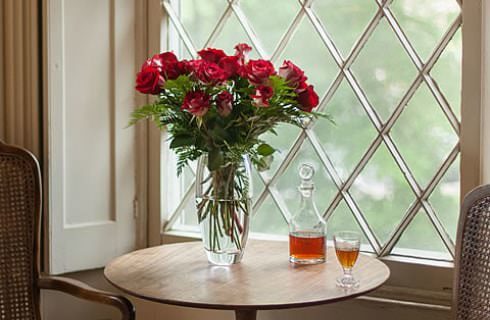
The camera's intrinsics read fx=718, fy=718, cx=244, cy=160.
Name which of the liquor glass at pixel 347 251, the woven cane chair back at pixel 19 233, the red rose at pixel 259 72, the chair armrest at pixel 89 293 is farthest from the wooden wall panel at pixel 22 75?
the liquor glass at pixel 347 251

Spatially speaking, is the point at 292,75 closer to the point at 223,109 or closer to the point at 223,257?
the point at 223,109

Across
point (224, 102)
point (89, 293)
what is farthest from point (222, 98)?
point (89, 293)

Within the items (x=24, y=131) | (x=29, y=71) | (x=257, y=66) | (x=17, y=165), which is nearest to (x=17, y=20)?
(x=29, y=71)

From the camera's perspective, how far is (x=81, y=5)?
2.15m

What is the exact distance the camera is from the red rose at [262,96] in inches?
60.2

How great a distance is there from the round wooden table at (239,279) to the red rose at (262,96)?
38cm

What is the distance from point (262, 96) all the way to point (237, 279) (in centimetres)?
40

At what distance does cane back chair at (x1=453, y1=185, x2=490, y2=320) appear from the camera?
1555mm

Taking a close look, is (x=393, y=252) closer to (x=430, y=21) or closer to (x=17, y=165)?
(x=430, y=21)

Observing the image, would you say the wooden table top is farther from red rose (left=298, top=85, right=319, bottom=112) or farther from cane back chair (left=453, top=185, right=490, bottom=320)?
red rose (left=298, top=85, right=319, bottom=112)

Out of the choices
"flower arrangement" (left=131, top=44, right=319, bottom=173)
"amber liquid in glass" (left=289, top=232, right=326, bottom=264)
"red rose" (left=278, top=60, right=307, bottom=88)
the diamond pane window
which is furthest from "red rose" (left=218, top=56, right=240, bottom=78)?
the diamond pane window

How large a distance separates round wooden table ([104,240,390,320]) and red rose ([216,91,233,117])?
366 millimetres

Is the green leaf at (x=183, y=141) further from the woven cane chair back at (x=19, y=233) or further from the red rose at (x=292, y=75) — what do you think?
the woven cane chair back at (x=19, y=233)

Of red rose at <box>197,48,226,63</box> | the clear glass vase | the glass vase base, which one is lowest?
the glass vase base
